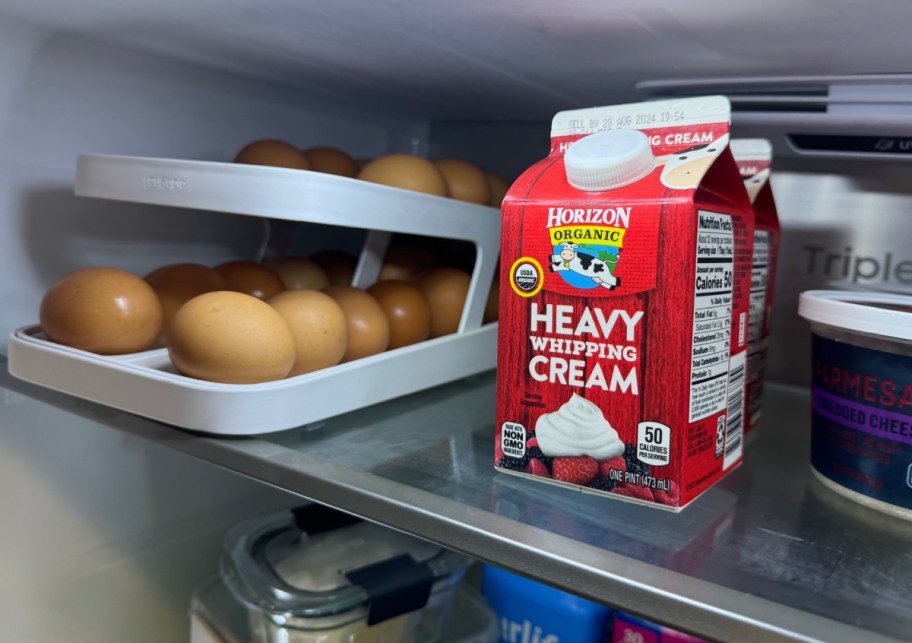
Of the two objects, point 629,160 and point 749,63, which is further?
point 749,63

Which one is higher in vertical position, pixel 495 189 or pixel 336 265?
pixel 495 189

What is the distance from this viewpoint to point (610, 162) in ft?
1.75

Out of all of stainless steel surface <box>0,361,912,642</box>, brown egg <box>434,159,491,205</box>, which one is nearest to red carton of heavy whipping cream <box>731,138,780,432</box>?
stainless steel surface <box>0,361,912,642</box>

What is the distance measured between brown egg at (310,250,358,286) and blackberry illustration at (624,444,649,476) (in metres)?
0.51

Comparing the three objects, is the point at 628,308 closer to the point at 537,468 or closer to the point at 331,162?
the point at 537,468

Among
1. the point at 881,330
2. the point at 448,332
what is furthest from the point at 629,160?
the point at 448,332

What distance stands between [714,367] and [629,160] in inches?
6.4

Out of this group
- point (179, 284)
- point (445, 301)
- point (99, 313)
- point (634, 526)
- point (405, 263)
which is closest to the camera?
point (634, 526)

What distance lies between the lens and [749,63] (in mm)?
725

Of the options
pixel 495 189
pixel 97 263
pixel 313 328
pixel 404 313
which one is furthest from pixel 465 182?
pixel 97 263

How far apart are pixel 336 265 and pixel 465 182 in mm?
209

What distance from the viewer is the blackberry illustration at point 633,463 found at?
1.75 feet

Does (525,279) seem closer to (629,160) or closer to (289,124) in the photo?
(629,160)

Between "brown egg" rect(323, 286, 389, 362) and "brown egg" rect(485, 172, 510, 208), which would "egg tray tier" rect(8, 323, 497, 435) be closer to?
"brown egg" rect(323, 286, 389, 362)
